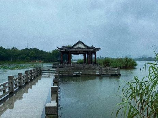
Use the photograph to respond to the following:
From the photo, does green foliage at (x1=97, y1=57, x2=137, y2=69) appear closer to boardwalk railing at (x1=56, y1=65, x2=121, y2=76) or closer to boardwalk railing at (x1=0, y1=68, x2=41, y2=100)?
boardwalk railing at (x1=56, y1=65, x2=121, y2=76)

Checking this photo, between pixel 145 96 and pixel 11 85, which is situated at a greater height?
pixel 145 96

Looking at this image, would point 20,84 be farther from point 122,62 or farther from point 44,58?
point 44,58

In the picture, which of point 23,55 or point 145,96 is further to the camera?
point 23,55

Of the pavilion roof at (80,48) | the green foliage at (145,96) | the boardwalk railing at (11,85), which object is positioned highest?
the pavilion roof at (80,48)

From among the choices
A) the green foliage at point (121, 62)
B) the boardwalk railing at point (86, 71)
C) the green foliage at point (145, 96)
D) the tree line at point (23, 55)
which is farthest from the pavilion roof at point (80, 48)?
the tree line at point (23, 55)

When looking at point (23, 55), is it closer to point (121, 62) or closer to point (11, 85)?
point (121, 62)

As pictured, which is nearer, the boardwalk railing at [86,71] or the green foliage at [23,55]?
the boardwalk railing at [86,71]

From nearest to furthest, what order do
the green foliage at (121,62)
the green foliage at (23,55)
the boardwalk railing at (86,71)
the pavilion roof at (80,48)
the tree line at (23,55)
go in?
the boardwalk railing at (86,71) → the pavilion roof at (80,48) → the green foliage at (121,62) → the green foliage at (23,55) → the tree line at (23,55)

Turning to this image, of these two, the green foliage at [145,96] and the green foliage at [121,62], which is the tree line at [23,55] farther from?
the green foliage at [145,96]

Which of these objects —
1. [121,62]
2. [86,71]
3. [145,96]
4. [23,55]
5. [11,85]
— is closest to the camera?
[145,96]

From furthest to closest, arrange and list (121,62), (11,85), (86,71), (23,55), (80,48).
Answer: (23,55), (121,62), (80,48), (86,71), (11,85)

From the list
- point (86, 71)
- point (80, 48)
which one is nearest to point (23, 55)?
point (80, 48)

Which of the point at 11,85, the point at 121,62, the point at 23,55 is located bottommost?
the point at 11,85

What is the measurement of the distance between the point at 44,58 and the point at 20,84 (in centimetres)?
6883
